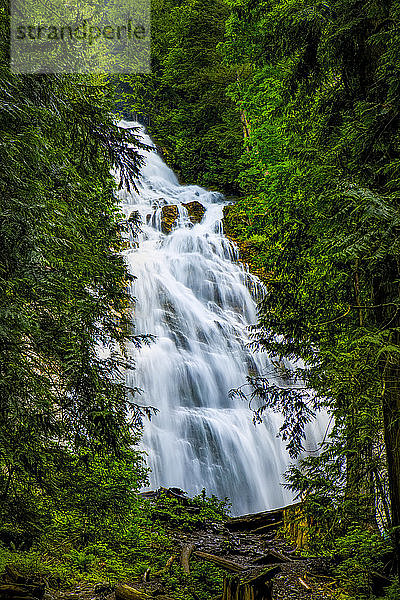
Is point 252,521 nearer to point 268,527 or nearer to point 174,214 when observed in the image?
point 268,527

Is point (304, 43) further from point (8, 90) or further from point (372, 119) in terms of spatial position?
point (8, 90)

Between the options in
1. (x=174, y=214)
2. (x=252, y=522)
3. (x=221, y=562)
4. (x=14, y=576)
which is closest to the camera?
(x=14, y=576)

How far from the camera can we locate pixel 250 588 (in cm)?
334

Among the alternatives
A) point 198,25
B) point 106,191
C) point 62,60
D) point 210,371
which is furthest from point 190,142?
point 62,60

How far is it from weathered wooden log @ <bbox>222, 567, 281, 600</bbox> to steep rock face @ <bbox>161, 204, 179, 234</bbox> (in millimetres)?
15769

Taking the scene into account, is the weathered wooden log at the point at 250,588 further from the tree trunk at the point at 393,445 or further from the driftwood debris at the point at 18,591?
the driftwood debris at the point at 18,591

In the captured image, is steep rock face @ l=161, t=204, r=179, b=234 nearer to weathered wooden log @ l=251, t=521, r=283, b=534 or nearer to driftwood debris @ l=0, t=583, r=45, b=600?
weathered wooden log @ l=251, t=521, r=283, b=534

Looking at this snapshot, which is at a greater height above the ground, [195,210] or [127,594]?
[195,210]

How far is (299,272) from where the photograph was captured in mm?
4961

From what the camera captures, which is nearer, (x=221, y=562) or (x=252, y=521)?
(x=221, y=562)

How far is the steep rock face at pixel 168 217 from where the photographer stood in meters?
18.6

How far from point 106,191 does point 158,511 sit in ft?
17.4

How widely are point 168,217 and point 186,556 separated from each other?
1479 centimetres

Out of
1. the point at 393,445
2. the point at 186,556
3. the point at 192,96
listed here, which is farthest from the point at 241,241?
the point at 393,445
